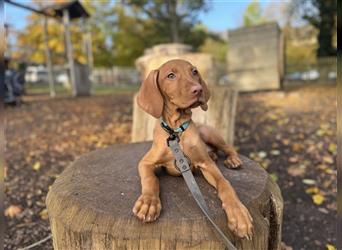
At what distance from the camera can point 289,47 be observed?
2830cm

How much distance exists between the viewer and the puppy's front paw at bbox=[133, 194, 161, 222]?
1395 mm

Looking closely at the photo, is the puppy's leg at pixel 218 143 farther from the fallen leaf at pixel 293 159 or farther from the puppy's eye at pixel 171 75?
the fallen leaf at pixel 293 159

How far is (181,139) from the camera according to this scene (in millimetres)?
1628

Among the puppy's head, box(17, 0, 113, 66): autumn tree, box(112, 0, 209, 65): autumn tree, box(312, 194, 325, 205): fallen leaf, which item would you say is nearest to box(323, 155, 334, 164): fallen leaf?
box(312, 194, 325, 205): fallen leaf

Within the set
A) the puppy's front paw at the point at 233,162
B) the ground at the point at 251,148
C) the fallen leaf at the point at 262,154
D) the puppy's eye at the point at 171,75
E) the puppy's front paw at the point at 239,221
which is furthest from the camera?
the fallen leaf at the point at 262,154

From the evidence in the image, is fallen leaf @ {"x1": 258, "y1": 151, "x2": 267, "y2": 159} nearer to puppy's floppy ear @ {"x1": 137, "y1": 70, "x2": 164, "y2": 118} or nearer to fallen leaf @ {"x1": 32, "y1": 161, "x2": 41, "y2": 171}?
fallen leaf @ {"x1": 32, "y1": 161, "x2": 41, "y2": 171}

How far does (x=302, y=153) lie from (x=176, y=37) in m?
16.0

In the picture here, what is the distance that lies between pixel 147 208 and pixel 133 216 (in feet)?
0.27

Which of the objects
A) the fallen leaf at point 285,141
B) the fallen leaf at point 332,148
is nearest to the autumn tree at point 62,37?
the fallen leaf at point 285,141

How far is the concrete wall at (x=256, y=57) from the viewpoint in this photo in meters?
8.58

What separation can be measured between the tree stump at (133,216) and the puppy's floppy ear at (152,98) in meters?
0.41

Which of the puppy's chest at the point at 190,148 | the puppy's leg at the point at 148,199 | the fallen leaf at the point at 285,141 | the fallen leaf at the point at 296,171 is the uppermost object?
the puppy's chest at the point at 190,148

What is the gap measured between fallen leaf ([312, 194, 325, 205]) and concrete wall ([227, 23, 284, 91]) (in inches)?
214

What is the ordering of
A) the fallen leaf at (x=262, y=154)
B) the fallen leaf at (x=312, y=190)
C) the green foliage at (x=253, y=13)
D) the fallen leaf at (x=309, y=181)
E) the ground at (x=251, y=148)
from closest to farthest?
1. the ground at (x=251, y=148)
2. the fallen leaf at (x=312, y=190)
3. the fallen leaf at (x=309, y=181)
4. the fallen leaf at (x=262, y=154)
5. the green foliage at (x=253, y=13)
